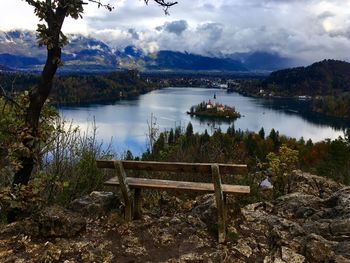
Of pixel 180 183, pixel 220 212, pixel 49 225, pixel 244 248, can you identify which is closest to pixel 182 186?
pixel 180 183

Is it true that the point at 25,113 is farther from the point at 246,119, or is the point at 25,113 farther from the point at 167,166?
the point at 246,119

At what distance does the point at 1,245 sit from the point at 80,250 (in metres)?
1.17

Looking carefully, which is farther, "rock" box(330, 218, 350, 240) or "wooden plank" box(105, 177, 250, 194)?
"wooden plank" box(105, 177, 250, 194)

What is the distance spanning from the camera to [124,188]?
7215mm

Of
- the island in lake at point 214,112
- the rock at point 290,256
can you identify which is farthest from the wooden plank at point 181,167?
the island in lake at point 214,112

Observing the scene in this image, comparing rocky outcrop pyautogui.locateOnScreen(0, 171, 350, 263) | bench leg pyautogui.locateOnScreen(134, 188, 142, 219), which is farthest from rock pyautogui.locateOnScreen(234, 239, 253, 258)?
Result: bench leg pyautogui.locateOnScreen(134, 188, 142, 219)

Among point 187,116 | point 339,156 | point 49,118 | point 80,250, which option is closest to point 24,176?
point 49,118

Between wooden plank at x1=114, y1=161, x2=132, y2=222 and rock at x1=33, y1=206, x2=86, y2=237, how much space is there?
0.91 metres

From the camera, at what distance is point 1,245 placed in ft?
20.7

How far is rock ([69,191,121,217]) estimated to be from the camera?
7617mm

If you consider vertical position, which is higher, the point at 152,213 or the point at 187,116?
the point at 152,213

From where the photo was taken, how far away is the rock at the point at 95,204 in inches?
300

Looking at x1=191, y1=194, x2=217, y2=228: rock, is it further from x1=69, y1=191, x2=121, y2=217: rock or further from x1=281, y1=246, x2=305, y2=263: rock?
x1=69, y1=191, x2=121, y2=217: rock

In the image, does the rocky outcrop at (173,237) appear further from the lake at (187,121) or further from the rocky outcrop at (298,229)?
the lake at (187,121)
